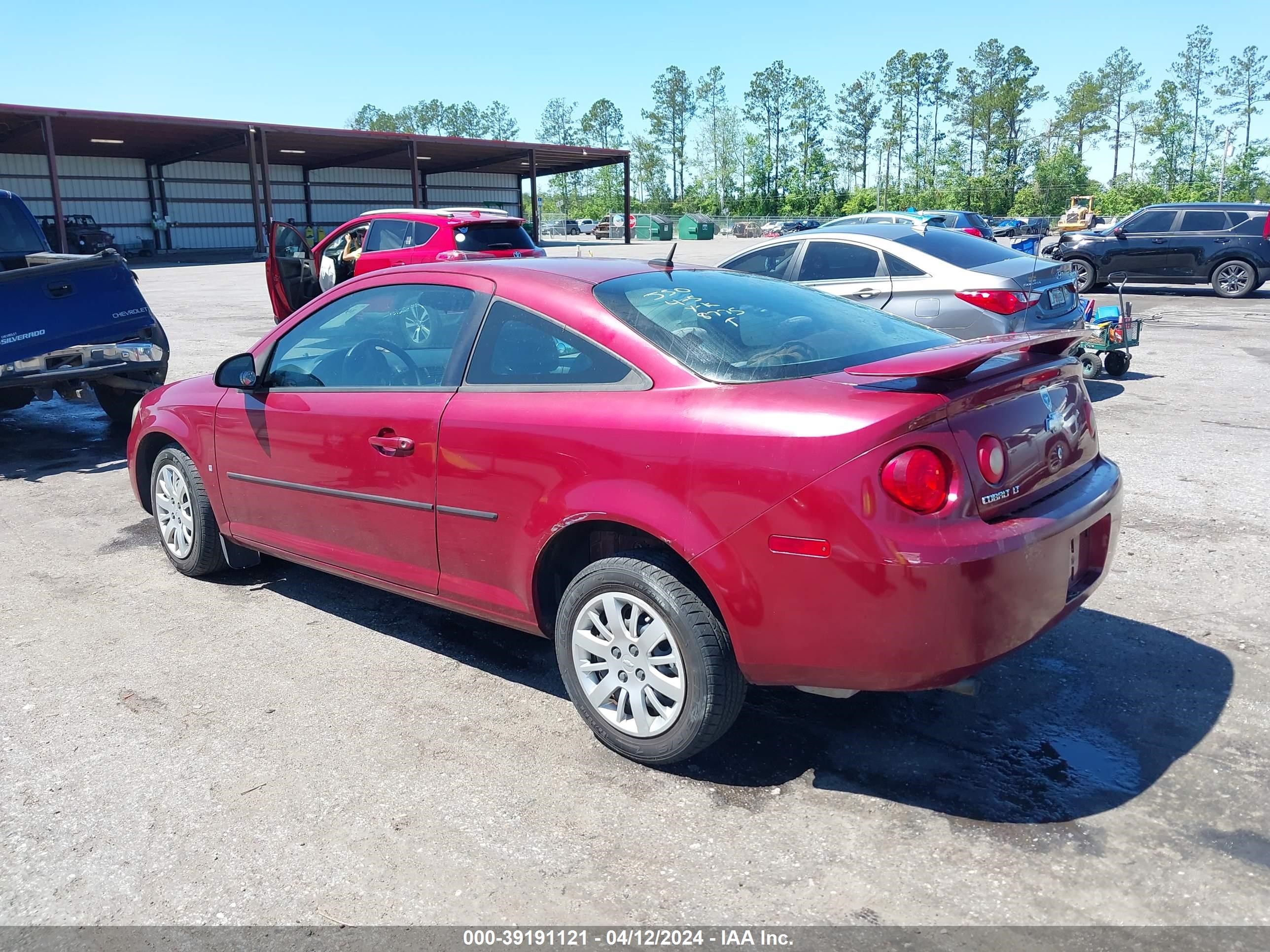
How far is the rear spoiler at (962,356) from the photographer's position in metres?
2.81

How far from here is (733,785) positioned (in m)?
3.16

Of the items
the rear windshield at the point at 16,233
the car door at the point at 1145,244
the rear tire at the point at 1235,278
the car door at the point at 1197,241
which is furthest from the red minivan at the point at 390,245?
the rear tire at the point at 1235,278

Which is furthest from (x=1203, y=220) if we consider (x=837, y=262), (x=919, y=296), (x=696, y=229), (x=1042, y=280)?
(x=696, y=229)

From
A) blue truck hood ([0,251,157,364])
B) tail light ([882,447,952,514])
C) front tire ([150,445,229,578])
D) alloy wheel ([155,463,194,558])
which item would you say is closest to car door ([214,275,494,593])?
front tire ([150,445,229,578])

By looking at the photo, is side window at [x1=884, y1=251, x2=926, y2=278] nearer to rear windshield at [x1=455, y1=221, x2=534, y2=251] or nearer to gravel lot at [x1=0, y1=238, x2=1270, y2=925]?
gravel lot at [x1=0, y1=238, x2=1270, y2=925]

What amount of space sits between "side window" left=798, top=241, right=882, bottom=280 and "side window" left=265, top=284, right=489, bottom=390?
5.63m

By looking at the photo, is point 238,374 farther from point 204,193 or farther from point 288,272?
point 204,193

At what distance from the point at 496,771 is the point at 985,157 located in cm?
9997

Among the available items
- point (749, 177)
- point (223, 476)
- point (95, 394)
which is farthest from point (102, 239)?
point (749, 177)

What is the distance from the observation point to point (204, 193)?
44.8m

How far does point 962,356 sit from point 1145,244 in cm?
1852

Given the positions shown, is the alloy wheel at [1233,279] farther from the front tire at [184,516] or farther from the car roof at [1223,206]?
the front tire at [184,516]

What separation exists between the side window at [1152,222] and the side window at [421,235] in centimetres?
1315

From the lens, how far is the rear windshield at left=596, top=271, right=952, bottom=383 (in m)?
3.21
